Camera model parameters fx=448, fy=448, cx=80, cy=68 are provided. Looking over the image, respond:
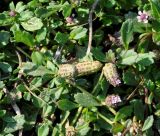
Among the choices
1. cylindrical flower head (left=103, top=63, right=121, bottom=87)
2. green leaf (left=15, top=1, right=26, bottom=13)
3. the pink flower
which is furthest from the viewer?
green leaf (left=15, top=1, right=26, bottom=13)

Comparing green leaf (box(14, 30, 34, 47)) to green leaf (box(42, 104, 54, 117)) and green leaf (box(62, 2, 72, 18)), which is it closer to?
green leaf (box(62, 2, 72, 18))

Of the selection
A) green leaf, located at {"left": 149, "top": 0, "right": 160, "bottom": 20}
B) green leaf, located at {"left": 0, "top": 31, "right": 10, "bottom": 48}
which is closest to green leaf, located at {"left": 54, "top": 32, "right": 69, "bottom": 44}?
green leaf, located at {"left": 0, "top": 31, "right": 10, "bottom": 48}

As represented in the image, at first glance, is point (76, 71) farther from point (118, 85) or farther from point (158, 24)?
point (158, 24)

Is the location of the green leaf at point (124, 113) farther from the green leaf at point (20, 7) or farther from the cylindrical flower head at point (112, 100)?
the green leaf at point (20, 7)

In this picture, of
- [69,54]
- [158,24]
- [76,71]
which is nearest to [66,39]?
[69,54]

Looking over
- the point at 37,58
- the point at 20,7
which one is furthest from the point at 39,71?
the point at 20,7

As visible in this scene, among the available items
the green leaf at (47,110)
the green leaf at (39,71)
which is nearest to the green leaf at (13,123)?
the green leaf at (47,110)
